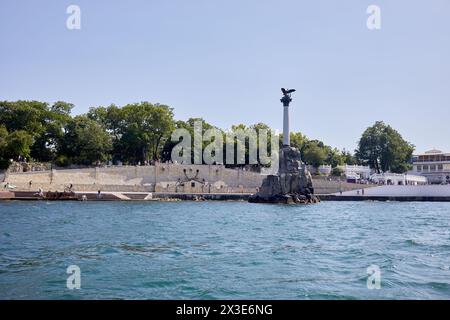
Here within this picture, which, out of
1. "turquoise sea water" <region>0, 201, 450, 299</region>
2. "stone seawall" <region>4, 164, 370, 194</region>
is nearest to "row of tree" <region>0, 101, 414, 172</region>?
"stone seawall" <region>4, 164, 370, 194</region>

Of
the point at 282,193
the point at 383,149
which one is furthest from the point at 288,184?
the point at 383,149

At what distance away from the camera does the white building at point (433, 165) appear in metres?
90.9

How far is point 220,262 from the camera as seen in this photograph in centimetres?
1340

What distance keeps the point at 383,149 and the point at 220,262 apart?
80.7 metres

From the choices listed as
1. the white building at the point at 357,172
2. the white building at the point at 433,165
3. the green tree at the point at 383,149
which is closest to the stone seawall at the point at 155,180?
the white building at the point at 357,172

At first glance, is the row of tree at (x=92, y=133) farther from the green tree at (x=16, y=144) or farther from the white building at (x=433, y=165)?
the white building at (x=433, y=165)

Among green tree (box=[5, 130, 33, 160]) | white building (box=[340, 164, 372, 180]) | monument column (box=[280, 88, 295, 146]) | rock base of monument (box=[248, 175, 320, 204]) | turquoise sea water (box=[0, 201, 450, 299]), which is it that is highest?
monument column (box=[280, 88, 295, 146])

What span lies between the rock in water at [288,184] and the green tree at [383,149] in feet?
119

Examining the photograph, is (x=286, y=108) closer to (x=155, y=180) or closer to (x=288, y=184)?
(x=288, y=184)

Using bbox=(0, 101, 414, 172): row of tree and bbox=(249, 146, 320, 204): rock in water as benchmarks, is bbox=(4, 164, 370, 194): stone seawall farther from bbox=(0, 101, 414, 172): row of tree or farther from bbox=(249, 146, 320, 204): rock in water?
bbox=(249, 146, 320, 204): rock in water

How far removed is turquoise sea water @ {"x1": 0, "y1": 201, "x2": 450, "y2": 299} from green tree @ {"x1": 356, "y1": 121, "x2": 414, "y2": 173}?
69.1 meters

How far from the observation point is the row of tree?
63094 mm
